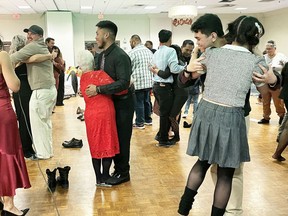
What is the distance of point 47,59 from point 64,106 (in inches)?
197

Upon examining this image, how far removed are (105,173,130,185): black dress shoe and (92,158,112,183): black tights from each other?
49 mm

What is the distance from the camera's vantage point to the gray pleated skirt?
198cm

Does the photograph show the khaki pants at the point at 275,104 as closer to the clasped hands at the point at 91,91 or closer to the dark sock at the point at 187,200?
the clasped hands at the point at 91,91

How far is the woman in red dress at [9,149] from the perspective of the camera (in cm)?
239

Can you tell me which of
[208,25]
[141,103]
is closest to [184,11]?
[141,103]

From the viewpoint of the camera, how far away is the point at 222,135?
1.98m

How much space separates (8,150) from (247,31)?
70.9 inches

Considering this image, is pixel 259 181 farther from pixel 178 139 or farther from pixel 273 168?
pixel 178 139

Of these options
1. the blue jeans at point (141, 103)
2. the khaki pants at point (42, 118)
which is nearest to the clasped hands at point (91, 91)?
the khaki pants at point (42, 118)

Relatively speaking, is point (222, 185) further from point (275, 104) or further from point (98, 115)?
point (275, 104)

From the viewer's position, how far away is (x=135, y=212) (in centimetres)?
276

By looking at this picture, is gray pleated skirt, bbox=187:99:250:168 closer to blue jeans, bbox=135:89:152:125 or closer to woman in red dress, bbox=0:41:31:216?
woman in red dress, bbox=0:41:31:216

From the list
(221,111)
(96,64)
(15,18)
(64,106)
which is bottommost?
(64,106)

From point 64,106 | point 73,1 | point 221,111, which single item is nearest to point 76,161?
point 221,111
